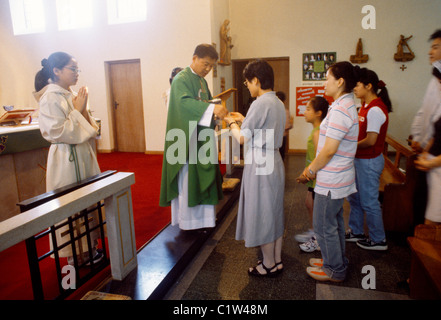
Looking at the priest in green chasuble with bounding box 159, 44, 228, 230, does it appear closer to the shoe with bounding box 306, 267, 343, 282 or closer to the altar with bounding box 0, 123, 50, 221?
the shoe with bounding box 306, 267, 343, 282

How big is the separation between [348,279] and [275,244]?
1.86ft

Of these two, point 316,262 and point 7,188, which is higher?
point 7,188

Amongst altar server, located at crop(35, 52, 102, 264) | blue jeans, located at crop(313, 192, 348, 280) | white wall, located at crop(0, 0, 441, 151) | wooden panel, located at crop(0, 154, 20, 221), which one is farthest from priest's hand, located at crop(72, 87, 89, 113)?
white wall, located at crop(0, 0, 441, 151)

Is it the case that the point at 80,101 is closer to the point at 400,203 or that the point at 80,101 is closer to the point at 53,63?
the point at 53,63

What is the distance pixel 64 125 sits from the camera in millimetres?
2066

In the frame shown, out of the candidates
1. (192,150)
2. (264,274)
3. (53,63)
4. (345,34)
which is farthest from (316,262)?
(345,34)

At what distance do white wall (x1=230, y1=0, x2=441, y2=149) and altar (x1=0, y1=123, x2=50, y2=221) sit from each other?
4.88 metres

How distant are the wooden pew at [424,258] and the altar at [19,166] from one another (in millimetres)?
3377

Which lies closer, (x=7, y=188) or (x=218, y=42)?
(x=7, y=188)

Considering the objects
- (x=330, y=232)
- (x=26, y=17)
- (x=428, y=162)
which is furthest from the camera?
(x=26, y=17)

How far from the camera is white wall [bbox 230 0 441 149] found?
Result: 589 centimetres

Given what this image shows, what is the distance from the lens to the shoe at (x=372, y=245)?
2572 millimetres

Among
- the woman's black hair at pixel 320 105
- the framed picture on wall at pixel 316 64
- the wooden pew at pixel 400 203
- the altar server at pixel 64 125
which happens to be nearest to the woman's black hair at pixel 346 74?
the woman's black hair at pixel 320 105

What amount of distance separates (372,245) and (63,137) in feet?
8.32
